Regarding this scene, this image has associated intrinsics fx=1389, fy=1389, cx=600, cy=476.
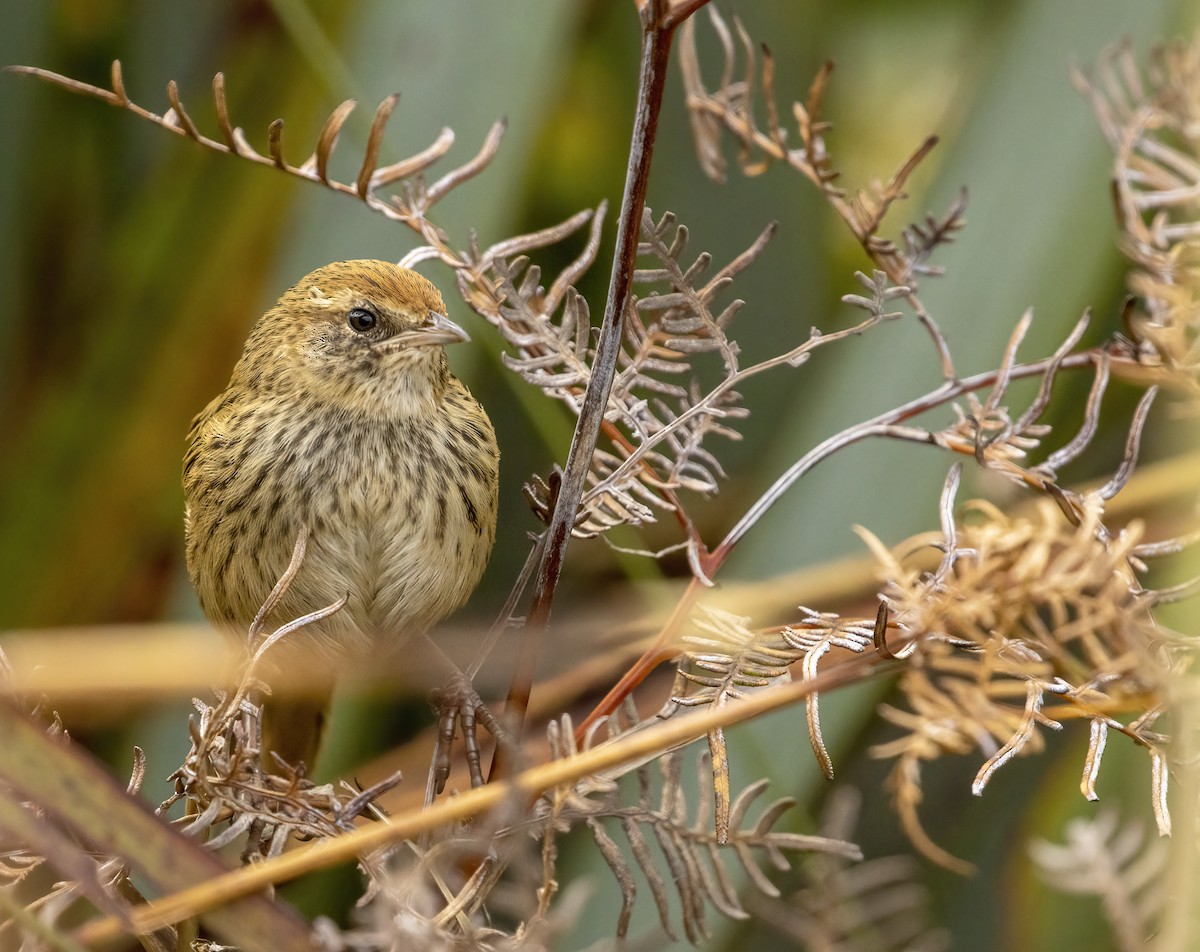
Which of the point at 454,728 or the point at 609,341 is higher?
the point at 609,341

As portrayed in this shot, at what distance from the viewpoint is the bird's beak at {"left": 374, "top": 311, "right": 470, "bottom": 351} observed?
4.63 feet

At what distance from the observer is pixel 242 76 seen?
196cm

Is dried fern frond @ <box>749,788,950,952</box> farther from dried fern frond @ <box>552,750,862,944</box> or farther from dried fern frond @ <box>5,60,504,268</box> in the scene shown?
dried fern frond @ <box>5,60,504,268</box>

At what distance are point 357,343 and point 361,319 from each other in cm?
3

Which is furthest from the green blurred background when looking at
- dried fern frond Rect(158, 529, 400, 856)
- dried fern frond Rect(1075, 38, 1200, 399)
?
dried fern frond Rect(158, 529, 400, 856)

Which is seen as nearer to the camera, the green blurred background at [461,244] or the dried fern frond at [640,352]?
the dried fern frond at [640,352]

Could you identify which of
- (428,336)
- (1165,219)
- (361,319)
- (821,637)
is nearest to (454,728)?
(821,637)

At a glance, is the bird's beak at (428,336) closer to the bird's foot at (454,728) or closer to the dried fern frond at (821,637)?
the bird's foot at (454,728)

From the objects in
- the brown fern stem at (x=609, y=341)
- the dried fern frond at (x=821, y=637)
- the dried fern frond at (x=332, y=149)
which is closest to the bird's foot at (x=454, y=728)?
the brown fern stem at (x=609, y=341)

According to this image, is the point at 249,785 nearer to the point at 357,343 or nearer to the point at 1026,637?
the point at 1026,637

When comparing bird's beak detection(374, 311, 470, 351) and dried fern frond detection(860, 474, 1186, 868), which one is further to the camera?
bird's beak detection(374, 311, 470, 351)

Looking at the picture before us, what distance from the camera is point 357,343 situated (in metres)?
1.52

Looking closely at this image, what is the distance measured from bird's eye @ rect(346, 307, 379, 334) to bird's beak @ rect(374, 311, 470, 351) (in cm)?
4

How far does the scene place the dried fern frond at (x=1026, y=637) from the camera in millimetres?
699
